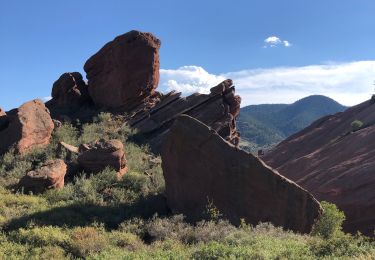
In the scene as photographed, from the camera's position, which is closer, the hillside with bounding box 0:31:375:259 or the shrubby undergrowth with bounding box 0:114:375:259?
the shrubby undergrowth with bounding box 0:114:375:259

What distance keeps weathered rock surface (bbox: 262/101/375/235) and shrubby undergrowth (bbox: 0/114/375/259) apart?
13.9 meters

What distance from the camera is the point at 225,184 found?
15125 mm

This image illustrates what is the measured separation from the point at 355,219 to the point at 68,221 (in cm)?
1966

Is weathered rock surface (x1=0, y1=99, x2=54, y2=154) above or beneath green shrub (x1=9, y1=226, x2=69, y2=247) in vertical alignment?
above

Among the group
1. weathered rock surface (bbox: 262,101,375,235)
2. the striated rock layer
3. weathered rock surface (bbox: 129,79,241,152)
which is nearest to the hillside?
weathered rock surface (bbox: 129,79,241,152)

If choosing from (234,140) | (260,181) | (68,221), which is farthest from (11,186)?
(234,140)

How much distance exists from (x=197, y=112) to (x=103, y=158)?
10.4 metres

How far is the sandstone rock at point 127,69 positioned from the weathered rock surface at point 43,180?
1388 centimetres

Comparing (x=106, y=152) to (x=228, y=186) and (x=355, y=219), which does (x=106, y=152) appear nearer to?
(x=228, y=186)

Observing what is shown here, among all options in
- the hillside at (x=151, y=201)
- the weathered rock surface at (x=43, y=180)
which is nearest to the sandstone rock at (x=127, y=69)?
the hillside at (x=151, y=201)

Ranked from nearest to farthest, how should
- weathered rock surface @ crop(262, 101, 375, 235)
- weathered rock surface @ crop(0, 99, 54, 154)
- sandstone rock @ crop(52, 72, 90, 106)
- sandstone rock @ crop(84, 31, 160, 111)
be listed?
weathered rock surface @ crop(0, 99, 54, 154) → weathered rock surface @ crop(262, 101, 375, 235) → sandstone rock @ crop(84, 31, 160, 111) → sandstone rock @ crop(52, 72, 90, 106)

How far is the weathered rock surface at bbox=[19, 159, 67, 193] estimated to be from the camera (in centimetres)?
1628

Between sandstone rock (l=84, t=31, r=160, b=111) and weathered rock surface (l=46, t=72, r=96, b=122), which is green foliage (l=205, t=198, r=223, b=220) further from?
weathered rock surface (l=46, t=72, r=96, b=122)

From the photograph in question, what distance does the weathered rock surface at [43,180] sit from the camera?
16281mm
